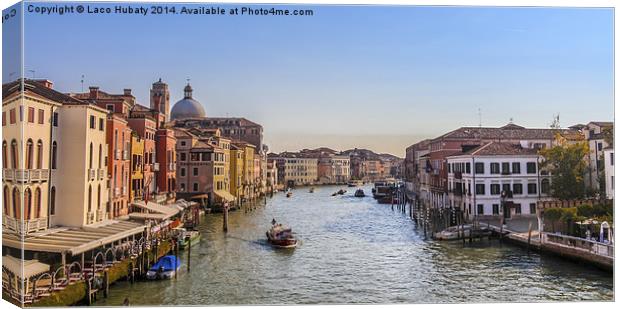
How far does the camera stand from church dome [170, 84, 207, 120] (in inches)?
275

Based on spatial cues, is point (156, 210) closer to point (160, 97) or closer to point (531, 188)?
point (160, 97)

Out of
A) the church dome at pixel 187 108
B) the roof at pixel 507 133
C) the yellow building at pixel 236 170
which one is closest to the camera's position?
the church dome at pixel 187 108

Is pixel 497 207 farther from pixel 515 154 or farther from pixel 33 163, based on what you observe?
pixel 33 163

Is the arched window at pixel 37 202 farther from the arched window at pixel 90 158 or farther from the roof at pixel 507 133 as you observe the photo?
the roof at pixel 507 133

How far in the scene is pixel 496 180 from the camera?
9.37 meters

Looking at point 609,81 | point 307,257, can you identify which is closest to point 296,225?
point 307,257

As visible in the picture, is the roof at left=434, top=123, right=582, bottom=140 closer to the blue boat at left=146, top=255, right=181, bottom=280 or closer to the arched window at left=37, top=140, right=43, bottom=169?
the blue boat at left=146, top=255, right=181, bottom=280

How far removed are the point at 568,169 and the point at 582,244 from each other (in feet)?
4.49

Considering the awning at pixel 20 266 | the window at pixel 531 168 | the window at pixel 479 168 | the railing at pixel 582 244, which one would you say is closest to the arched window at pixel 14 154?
the awning at pixel 20 266

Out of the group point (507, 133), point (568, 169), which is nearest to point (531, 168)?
point (568, 169)

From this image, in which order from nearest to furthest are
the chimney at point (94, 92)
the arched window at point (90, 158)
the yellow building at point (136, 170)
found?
1. the arched window at point (90, 158)
2. the chimney at point (94, 92)
3. the yellow building at point (136, 170)

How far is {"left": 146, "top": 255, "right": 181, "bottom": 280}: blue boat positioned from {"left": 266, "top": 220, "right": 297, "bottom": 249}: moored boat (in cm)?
134

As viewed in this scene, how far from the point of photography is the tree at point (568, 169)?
7.75 metres

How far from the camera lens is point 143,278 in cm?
774
